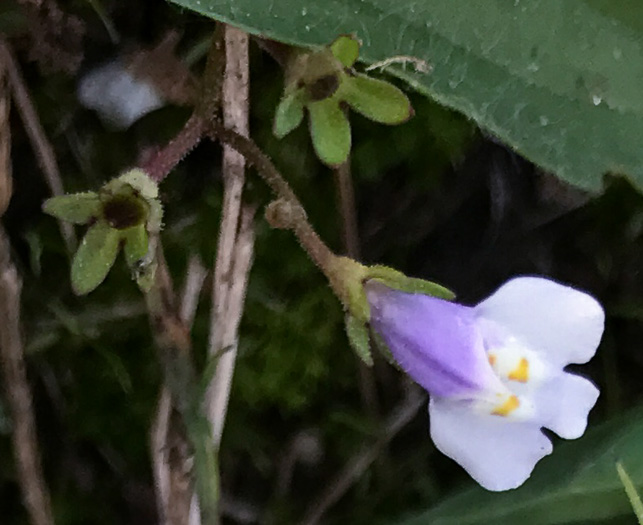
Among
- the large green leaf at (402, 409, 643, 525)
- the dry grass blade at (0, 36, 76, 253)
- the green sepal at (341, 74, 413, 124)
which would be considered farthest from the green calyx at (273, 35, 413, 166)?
the large green leaf at (402, 409, 643, 525)

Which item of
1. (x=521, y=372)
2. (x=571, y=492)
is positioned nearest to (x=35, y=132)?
(x=521, y=372)

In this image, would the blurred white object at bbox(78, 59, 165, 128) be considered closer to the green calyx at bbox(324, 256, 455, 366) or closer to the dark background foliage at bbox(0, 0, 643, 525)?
the dark background foliage at bbox(0, 0, 643, 525)

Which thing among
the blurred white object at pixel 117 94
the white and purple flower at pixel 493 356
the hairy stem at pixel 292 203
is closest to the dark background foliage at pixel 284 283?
the blurred white object at pixel 117 94

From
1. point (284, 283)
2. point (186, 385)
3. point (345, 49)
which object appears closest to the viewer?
point (345, 49)

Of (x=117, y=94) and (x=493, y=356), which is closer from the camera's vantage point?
(x=493, y=356)

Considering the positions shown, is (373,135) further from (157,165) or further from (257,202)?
(157,165)

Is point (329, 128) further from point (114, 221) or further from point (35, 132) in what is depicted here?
point (35, 132)
